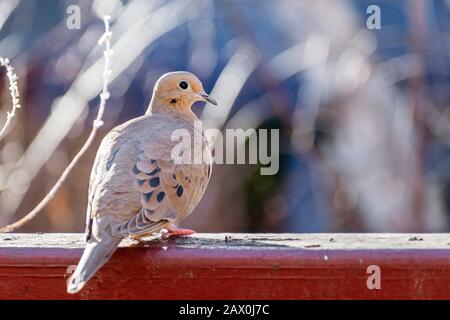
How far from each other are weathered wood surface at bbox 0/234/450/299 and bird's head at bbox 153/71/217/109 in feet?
2.84

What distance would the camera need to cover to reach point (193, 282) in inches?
89.4

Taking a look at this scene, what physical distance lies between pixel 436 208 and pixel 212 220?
1103 millimetres

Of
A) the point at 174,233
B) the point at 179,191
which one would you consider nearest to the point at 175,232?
the point at 174,233

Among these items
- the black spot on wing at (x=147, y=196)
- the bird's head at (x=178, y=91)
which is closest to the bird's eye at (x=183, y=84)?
the bird's head at (x=178, y=91)

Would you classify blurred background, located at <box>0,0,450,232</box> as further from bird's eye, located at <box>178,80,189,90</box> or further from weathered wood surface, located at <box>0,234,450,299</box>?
weathered wood surface, located at <box>0,234,450,299</box>

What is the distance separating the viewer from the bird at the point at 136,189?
2.32 meters

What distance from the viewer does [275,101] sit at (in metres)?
4.37

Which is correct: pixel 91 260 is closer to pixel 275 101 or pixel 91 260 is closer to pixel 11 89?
pixel 11 89

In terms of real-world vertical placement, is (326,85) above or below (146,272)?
above

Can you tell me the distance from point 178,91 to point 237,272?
3.25 feet

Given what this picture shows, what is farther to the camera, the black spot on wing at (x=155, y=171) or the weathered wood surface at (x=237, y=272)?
the black spot on wing at (x=155, y=171)

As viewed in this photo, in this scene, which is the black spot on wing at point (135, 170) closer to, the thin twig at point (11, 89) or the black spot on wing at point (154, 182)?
the black spot on wing at point (154, 182)
